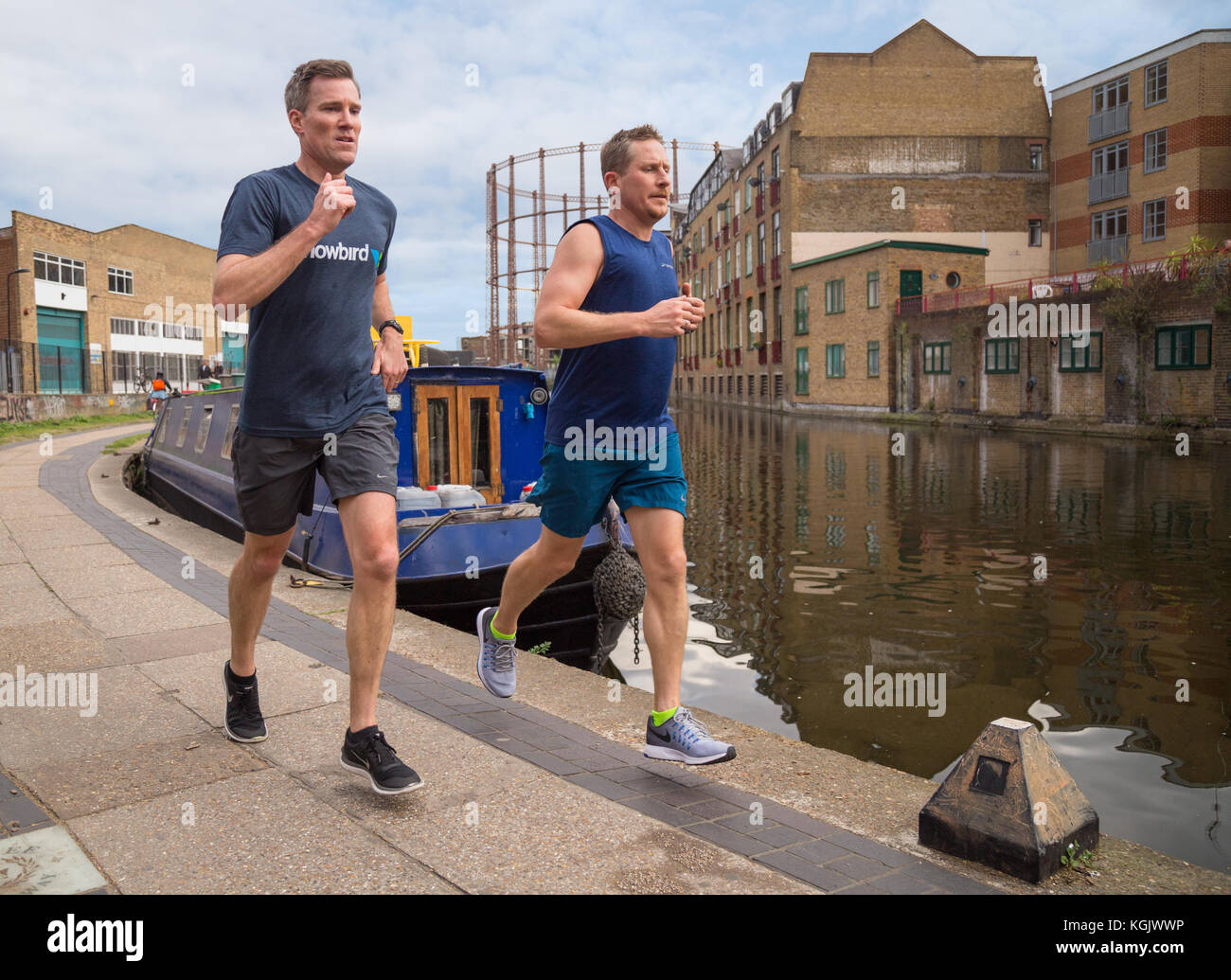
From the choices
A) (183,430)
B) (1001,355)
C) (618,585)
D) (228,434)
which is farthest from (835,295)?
(618,585)

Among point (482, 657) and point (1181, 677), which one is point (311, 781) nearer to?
point (482, 657)

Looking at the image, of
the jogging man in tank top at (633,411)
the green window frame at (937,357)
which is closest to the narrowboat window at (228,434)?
the jogging man in tank top at (633,411)

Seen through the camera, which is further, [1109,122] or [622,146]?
[1109,122]

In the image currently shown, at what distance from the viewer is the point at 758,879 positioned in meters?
2.60

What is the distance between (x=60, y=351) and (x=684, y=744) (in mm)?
45602

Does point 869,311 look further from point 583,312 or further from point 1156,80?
point 583,312

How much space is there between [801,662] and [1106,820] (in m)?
2.72

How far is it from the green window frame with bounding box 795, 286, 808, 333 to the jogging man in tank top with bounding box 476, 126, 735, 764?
40.4m

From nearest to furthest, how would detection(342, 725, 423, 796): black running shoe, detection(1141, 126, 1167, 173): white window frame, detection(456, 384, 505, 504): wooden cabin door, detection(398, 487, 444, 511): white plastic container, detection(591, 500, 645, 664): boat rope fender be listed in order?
detection(342, 725, 423, 796): black running shoe < detection(591, 500, 645, 664): boat rope fender < detection(398, 487, 444, 511): white plastic container < detection(456, 384, 505, 504): wooden cabin door < detection(1141, 126, 1167, 173): white window frame

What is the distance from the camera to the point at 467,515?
298 inches

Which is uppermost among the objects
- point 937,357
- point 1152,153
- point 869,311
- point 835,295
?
point 1152,153

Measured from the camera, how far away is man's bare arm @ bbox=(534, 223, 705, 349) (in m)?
3.21

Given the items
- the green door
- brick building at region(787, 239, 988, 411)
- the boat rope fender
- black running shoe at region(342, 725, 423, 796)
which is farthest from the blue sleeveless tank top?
the green door

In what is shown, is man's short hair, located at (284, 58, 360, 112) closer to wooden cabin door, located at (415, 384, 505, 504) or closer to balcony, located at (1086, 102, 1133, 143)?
wooden cabin door, located at (415, 384, 505, 504)
